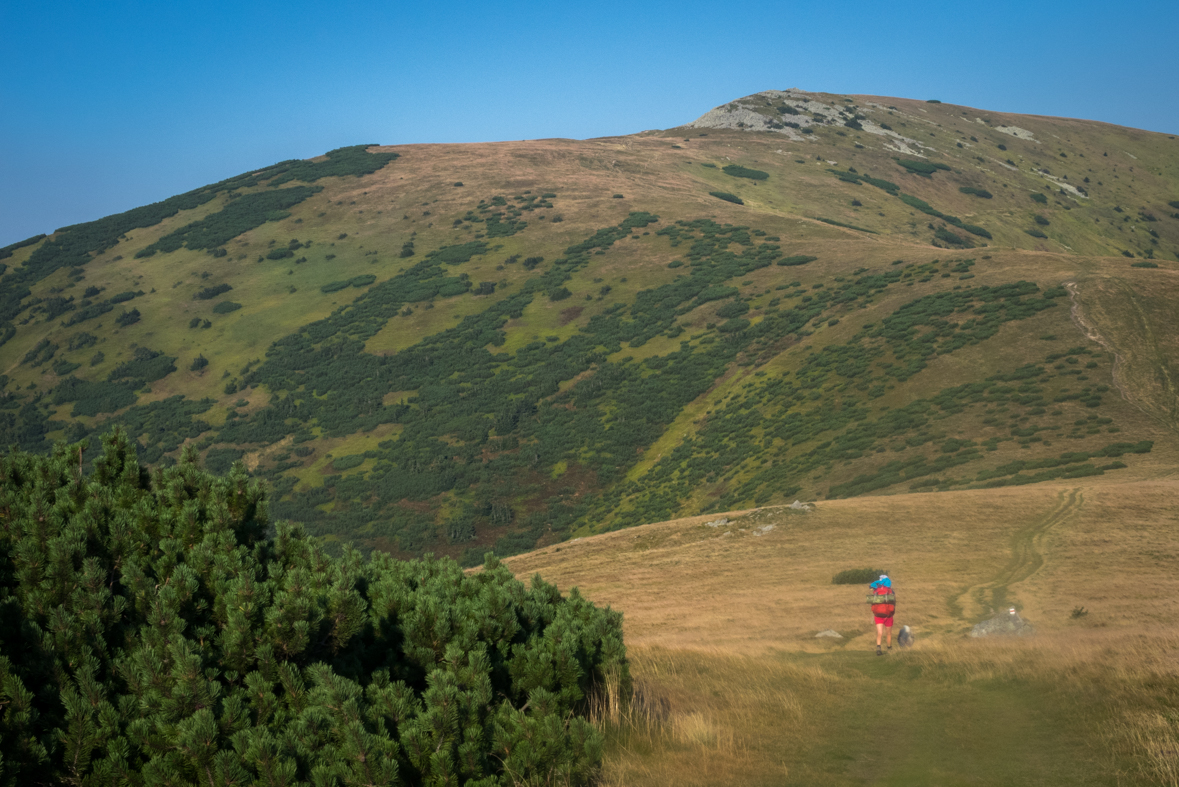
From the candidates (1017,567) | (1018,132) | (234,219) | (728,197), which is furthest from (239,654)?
(1018,132)

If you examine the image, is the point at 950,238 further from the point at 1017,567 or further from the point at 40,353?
the point at 40,353

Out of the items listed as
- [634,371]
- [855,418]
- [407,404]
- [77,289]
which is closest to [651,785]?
[855,418]

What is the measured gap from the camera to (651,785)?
6.67 metres

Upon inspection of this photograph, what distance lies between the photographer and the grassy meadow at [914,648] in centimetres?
744

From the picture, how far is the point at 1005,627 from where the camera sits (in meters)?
13.9

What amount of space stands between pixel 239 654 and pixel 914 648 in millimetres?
10829

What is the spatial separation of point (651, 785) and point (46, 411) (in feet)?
269

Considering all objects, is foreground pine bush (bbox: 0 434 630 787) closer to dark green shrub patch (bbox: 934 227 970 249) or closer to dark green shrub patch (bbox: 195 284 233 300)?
dark green shrub patch (bbox: 195 284 233 300)

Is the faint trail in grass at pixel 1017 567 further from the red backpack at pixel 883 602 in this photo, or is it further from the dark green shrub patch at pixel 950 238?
the dark green shrub patch at pixel 950 238

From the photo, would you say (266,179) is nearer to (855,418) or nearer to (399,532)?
(399,532)

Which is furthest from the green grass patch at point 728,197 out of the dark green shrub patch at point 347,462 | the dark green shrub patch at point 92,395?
the dark green shrub patch at point 92,395

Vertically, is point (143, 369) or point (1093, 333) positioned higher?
point (143, 369)

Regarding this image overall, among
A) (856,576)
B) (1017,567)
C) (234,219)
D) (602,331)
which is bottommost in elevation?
(1017,567)

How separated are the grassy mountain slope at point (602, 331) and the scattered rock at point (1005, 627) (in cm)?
1959
